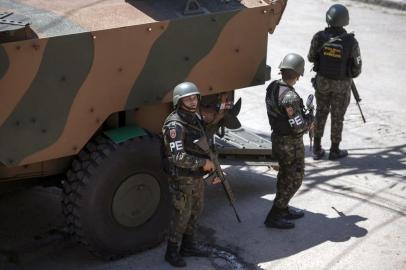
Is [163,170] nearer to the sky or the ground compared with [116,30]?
nearer to the ground

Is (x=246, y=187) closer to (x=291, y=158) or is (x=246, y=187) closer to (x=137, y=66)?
(x=291, y=158)

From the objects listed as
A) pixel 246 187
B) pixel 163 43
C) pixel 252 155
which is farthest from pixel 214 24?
pixel 246 187

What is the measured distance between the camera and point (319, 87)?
7.86 m

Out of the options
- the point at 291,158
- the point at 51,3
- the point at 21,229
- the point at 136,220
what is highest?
the point at 51,3

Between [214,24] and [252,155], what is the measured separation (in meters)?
1.57

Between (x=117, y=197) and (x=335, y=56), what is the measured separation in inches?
122

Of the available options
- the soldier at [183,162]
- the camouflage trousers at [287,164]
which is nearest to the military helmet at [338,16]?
the camouflage trousers at [287,164]

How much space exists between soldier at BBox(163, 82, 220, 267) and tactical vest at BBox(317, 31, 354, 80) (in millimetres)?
2559

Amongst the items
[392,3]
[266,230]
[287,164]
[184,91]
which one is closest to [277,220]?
[266,230]

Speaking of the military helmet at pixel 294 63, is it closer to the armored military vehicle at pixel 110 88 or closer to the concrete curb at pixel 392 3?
the armored military vehicle at pixel 110 88

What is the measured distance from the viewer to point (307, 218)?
21.3 feet

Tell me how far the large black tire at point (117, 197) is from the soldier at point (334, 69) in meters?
2.66

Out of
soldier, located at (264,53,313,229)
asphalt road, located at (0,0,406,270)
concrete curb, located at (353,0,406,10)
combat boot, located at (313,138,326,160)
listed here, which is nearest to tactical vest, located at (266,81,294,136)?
soldier, located at (264,53,313,229)

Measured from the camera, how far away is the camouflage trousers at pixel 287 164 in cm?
602
